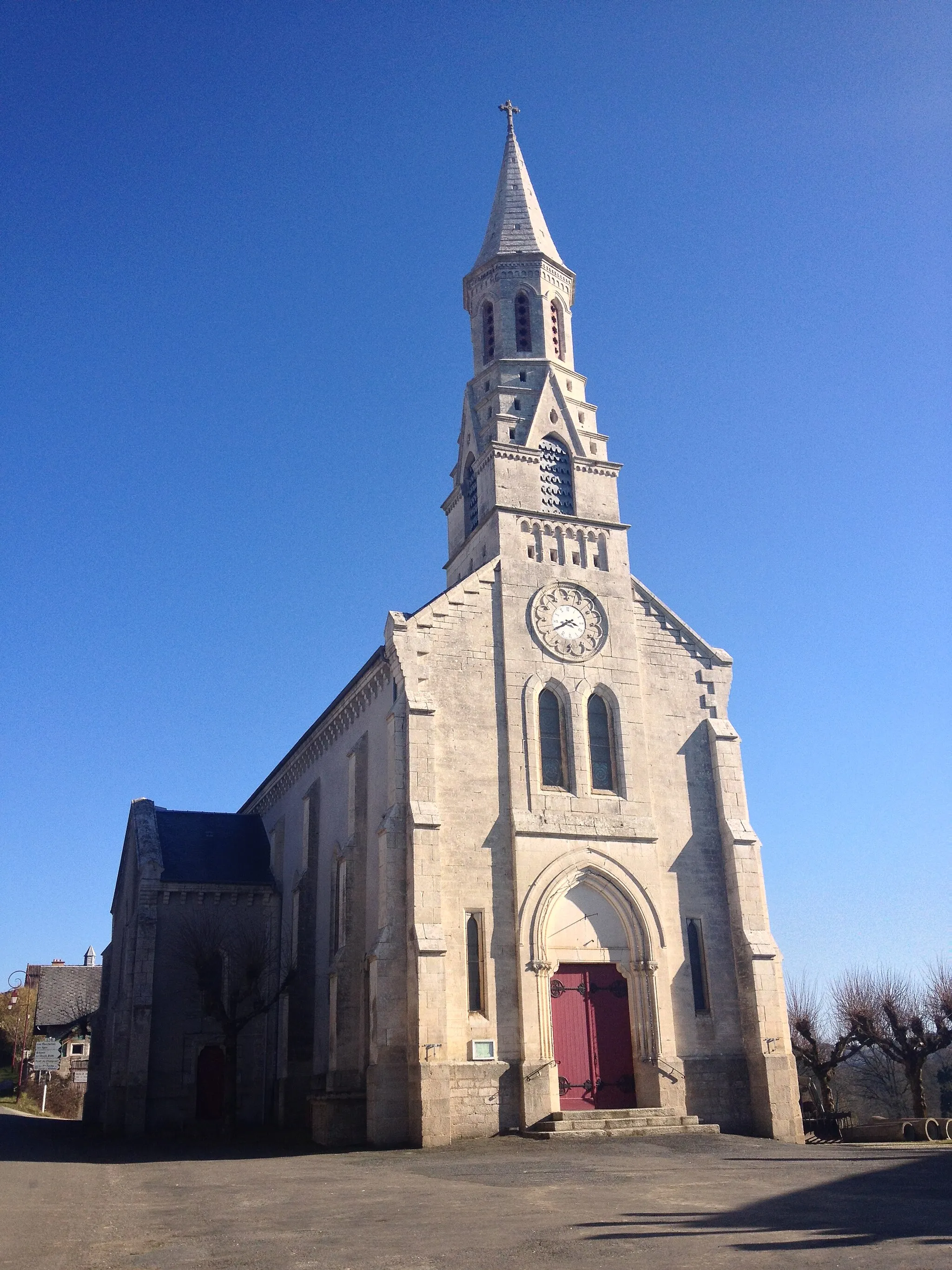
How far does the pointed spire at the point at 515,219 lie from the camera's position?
3844 cm

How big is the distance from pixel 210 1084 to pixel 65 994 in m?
44.4

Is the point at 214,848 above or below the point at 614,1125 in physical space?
above

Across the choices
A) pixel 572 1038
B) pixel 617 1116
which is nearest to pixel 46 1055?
pixel 572 1038

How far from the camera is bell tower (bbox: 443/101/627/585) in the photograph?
109 feet

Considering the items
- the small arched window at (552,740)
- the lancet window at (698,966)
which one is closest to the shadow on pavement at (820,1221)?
the lancet window at (698,966)

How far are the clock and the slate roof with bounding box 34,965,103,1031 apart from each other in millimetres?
54336

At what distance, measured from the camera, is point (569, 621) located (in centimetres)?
3222

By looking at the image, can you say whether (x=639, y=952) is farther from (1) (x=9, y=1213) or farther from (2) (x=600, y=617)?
(1) (x=9, y=1213)

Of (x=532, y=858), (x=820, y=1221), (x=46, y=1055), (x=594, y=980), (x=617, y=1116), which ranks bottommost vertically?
(x=820, y=1221)

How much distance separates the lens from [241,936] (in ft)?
130

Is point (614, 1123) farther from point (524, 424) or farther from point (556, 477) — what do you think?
point (524, 424)

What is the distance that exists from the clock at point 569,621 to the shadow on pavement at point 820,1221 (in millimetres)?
17746

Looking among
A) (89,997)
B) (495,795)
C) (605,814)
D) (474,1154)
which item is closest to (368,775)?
(495,795)

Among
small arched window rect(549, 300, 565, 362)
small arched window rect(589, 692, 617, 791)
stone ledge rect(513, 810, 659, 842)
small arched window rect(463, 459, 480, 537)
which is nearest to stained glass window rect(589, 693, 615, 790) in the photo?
small arched window rect(589, 692, 617, 791)
